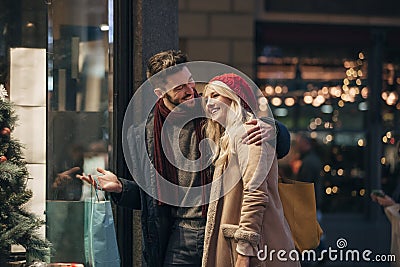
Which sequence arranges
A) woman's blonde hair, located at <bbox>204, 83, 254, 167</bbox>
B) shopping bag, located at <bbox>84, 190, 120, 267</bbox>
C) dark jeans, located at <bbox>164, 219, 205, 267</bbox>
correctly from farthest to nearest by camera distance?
shopping bag, located at <bbox>84, 190, 120, 267</bbox>
dark jeans, located at <bbox>164, 219, 205, 267</bbox>
woman's blonde hair, located at <bbox>204, 83, 254, 167</bbox>

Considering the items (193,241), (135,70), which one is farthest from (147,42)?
(193,241)

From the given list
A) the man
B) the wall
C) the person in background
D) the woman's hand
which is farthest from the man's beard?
the wall

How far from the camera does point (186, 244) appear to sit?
493cm

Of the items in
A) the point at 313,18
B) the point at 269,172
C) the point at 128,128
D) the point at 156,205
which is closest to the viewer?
the point at 269,172

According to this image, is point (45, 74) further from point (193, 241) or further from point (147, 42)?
point (193, 241)

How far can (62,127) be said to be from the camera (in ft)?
20.2

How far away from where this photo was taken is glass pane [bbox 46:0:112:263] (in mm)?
5996

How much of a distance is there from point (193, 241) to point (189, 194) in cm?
25

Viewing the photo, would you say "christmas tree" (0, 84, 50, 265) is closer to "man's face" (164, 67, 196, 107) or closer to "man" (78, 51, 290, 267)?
"man" (78, 51, 290, 267)

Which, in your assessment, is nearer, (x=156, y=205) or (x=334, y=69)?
(x=156, y=205)

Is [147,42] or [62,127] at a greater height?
[147,42]

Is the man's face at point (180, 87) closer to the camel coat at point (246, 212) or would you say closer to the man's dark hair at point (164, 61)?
the man's dark hair at point (164, 61)

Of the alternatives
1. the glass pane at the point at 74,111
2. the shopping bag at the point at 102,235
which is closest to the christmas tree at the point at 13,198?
the glass pane at the point at 74,111

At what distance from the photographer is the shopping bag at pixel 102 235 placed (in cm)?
541
